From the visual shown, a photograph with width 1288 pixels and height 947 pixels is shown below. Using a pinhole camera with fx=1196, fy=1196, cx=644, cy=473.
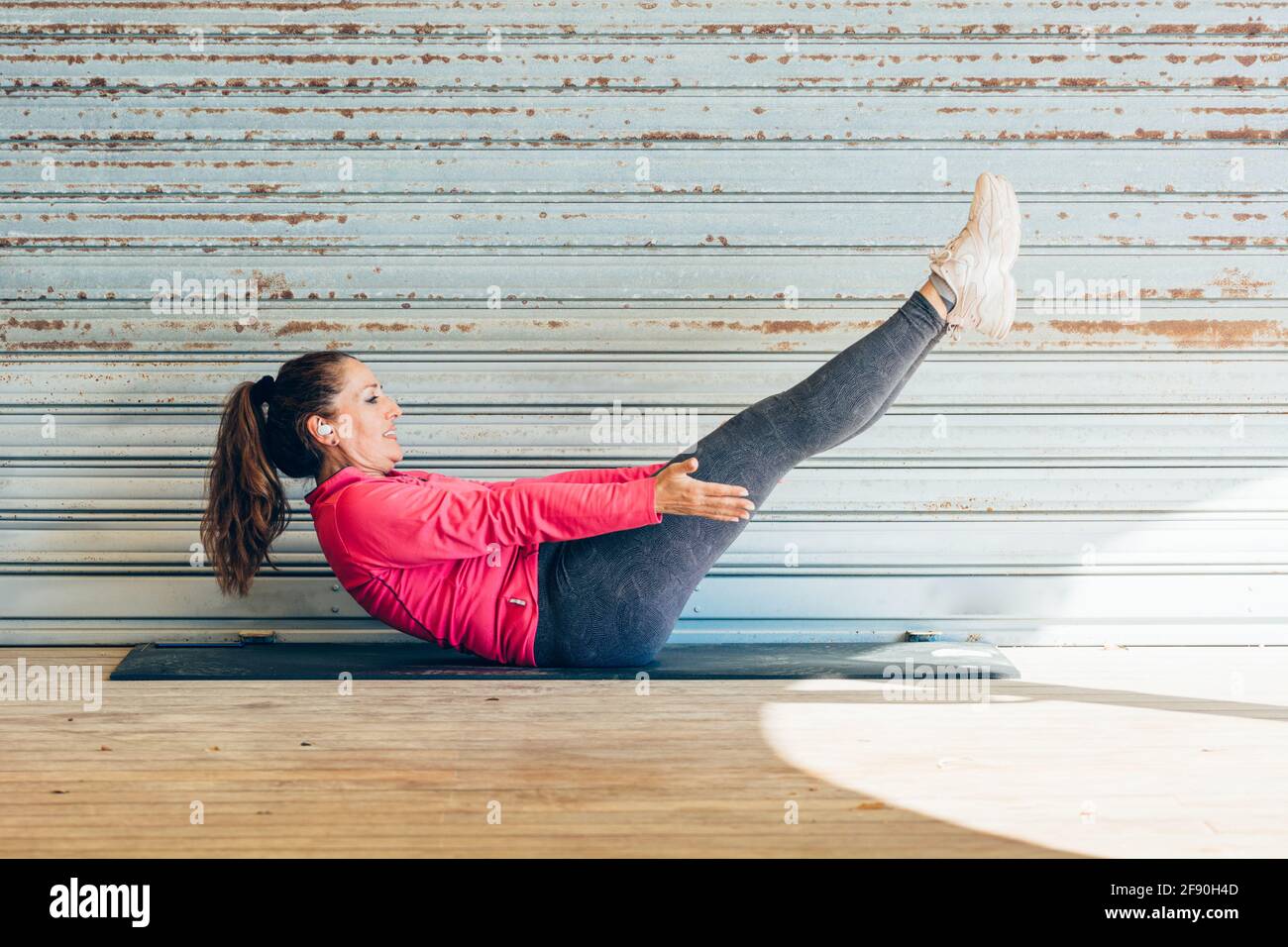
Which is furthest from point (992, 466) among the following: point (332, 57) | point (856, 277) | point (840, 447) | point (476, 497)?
point (332, 57)

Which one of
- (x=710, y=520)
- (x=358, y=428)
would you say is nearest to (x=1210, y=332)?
(x=710, y=520)

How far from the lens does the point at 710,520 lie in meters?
3.34

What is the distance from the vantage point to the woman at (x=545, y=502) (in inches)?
125

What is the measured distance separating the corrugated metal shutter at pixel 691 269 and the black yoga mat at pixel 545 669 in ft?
0.58

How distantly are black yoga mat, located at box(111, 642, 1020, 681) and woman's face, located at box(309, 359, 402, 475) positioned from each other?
0.61 m

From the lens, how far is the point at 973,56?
13.4 ft

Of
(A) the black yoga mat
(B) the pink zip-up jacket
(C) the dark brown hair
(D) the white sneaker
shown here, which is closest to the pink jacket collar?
(B) the pink zip-up jacket

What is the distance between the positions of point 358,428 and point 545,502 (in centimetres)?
64

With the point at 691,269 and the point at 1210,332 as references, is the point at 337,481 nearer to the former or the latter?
the point at 691,269

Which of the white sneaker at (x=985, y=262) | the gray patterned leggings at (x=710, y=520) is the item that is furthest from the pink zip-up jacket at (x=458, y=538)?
the white sneaker at (x=985, y=262)

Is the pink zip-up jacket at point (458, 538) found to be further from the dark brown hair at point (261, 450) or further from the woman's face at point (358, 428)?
the dark brown hair at point (261, 450)

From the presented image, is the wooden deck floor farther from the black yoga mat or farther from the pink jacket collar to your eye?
the pink jacket collar

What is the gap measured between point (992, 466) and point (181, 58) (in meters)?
3.09

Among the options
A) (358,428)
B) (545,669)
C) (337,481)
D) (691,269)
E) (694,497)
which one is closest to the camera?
(694,497)
